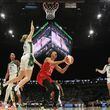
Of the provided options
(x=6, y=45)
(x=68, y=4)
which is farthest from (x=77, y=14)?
(x=68, y=4)

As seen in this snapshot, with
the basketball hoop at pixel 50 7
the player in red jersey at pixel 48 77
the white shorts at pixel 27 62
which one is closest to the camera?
the player in red jersey at pixel 48 77

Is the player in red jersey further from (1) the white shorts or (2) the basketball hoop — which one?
(2) the basketball hoop

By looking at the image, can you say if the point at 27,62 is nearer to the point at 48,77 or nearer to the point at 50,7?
the point at 48,77

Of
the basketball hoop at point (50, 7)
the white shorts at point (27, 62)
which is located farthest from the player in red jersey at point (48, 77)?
the basketball hoop at point (50, 7)

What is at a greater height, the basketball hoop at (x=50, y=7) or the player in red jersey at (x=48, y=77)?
the basketball hoop at (x=50, y=7)

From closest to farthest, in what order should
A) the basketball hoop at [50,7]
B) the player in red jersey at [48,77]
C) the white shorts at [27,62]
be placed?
the player in red jersey at [48,77] → the white shorts at [27,62] → the basketball hoop at [50,7]

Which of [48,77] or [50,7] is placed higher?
[50,7]

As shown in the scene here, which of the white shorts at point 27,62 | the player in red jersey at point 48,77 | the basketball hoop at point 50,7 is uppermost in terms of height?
the basketball hoop at point 50,7

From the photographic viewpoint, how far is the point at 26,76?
34.8 feet

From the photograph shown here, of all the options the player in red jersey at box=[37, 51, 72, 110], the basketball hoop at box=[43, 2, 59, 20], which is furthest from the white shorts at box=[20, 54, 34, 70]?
the basketball hoop at box=[43, 2, 59, 20]

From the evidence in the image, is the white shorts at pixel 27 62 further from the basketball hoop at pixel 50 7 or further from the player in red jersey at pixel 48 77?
the basketball hoop at pixel 50 7

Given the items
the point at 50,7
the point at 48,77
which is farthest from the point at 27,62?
the point at 50,7

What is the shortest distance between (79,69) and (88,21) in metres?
3.49

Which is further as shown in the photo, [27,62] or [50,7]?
[50,7]
